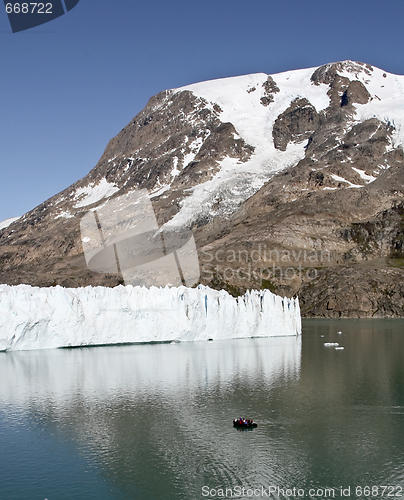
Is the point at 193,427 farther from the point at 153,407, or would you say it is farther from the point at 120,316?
the point at 120,316

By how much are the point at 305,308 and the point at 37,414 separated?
126869mm

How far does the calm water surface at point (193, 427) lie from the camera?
24.8m

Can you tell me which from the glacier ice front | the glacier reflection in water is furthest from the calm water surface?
the glacier ice front

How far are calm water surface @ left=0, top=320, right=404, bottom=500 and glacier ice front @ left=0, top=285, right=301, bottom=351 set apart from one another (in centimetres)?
470

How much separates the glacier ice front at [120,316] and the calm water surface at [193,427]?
185 inches

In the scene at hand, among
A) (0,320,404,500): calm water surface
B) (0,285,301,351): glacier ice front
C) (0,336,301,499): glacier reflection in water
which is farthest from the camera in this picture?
(0,285,301,351): glacier ice front

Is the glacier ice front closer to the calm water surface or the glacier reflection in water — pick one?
the glacier reflection in water

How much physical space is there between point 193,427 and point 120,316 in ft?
117

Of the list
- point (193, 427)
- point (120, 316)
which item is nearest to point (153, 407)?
point (193, 427)

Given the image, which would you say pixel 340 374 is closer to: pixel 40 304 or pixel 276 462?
pixel 276 462

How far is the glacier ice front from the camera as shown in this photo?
2389 inches

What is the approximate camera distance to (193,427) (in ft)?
107

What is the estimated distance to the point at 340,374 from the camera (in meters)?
50.9

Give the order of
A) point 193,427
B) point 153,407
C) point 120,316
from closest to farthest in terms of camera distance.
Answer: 1. point 193,427
2. point 153,407
3. point 120,316
